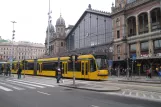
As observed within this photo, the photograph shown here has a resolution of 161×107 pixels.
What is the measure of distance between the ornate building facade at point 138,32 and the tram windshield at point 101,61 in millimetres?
15206

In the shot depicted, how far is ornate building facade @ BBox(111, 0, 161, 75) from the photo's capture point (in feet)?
147

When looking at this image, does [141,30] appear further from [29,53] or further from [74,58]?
[29,53]

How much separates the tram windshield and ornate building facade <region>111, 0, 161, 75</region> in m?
15.2

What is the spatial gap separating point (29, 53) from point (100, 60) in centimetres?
10590

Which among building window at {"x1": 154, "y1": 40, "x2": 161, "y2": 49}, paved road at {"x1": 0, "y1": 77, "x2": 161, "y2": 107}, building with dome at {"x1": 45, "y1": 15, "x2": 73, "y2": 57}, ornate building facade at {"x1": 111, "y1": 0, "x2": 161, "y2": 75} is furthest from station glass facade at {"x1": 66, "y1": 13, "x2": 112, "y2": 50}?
paved road at {"x1": 0, "y1": 77, "x2": 161, "y2": 107}

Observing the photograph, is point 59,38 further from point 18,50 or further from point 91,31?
point 18,50

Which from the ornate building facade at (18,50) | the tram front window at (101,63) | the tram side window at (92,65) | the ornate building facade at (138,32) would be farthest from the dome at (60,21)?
the tram side window at (92,65)

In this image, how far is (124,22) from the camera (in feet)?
176

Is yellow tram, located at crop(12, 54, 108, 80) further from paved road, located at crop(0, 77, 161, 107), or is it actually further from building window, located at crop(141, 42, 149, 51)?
building window, located at crop(141, 42, 149, 51)

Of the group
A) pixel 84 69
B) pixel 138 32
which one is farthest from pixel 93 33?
pixel 84 69

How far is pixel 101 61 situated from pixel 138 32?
24964 mm

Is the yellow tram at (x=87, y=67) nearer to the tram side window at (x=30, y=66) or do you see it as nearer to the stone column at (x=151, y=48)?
the tram side window at (x=30, y=66)

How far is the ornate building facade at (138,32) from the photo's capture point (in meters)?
44.8

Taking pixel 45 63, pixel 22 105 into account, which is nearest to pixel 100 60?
pixel 45 63
